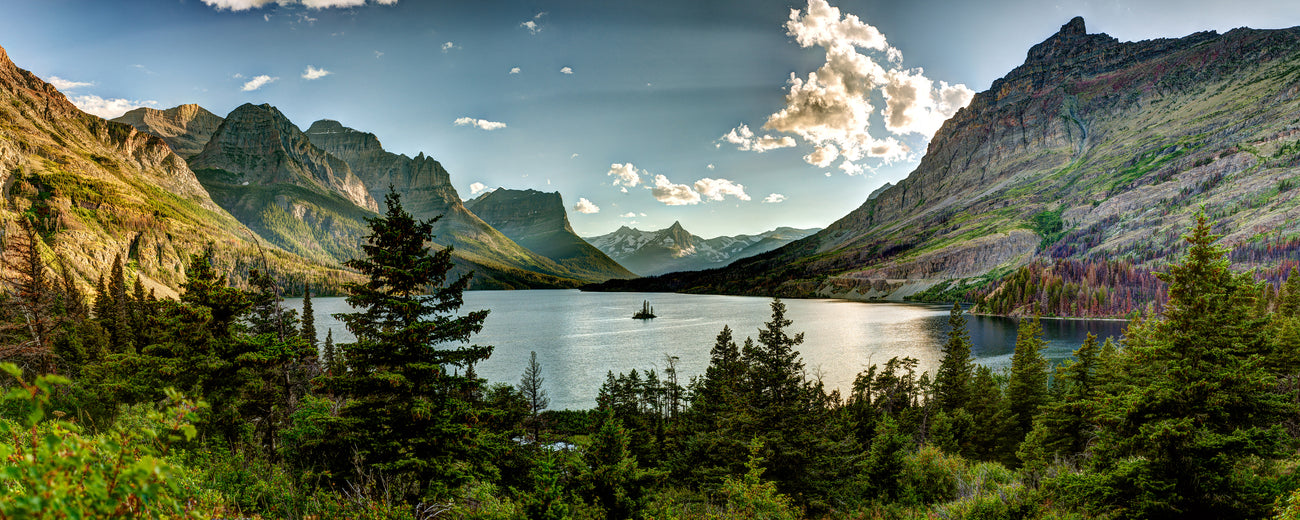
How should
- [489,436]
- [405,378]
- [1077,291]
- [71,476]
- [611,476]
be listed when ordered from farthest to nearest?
[1077,291] < [489,436] < [405,378] < [611,476] < [71,476]

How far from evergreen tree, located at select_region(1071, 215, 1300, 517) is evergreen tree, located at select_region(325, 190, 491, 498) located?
1906cm

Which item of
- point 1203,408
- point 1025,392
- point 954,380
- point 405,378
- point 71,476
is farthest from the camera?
point 954,380

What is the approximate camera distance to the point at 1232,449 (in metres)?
11.9

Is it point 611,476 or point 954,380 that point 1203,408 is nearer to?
point 611,476

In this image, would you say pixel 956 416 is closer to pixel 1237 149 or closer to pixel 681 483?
pixel 681 483

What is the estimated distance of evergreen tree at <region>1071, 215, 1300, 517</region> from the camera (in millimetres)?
11773

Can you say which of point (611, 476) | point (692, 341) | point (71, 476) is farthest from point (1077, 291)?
point (71, 476)

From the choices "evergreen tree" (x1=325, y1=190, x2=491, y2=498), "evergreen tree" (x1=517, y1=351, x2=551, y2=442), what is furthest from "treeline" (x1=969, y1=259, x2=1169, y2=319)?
"evergreen tree" (x1=325, y1=190, x2=491, y2=498)

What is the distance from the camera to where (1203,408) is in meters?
12.3

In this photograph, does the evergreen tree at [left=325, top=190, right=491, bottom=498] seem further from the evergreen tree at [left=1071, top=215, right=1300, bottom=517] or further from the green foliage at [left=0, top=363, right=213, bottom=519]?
the evergreen tree at [left=1071, top=215, right=1300, bottom=517]

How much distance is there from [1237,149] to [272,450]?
1045 feet

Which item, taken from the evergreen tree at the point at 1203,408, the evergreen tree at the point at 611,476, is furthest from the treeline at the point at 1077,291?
the evergreen tree at the point at 611,476

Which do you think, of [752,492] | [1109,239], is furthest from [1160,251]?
[752,492]

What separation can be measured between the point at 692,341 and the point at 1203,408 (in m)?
88.3
